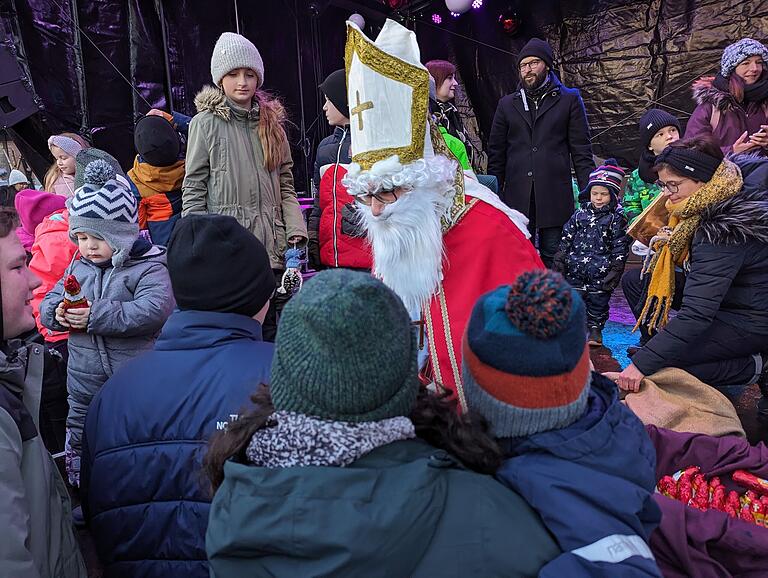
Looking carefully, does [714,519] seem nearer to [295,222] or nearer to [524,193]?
[295,222]

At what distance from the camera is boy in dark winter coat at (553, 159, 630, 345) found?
4.03 metres

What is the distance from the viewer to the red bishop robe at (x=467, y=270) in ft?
6.25

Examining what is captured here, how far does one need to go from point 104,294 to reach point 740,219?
2742 mm

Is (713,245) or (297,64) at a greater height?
(297,64)

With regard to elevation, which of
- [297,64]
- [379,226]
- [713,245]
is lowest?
[713,245]

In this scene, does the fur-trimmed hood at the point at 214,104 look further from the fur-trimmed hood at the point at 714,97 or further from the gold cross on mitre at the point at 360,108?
the fur-trimmed hood at the point at 714,97

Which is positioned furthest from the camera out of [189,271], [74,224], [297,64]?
[297,64]

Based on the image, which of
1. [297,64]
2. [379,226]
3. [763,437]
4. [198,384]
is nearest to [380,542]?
[198,384]

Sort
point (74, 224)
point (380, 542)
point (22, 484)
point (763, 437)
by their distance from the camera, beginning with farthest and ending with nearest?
point (763, 437) → point (74, 224) → point (22, 484) → point (380, 542)

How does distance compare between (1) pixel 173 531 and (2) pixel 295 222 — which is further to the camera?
(2) pixel 295 222

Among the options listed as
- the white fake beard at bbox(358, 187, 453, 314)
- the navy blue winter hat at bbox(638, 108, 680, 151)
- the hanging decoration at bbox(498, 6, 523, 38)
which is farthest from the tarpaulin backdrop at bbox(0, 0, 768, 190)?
the white fake beard at bbox(358, 187, 453, 314)

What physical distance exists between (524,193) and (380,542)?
4.05 meters

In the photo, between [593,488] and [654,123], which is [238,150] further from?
[654,123]

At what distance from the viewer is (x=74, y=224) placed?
89.2 inches
